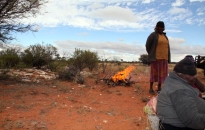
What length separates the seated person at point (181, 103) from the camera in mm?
2547

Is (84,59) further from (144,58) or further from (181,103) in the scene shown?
(144,58)

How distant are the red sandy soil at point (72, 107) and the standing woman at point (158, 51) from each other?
2.65 feet


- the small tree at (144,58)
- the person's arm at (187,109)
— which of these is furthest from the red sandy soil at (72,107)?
the small tree at (144,58)

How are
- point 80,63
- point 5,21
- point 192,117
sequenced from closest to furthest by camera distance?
point 192,117 < point 5,21 < point 80,63

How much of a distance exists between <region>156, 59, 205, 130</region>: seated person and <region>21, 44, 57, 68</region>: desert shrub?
446 inches

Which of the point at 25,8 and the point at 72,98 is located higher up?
the point at 25,8

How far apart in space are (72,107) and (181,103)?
4002 millimetres

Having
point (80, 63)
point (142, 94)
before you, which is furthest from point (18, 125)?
point (80, 63)

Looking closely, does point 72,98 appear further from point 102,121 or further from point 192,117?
point 192,117

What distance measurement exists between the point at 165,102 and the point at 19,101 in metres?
4.87

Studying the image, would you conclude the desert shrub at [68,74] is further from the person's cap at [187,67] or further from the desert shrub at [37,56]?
the person's cap at [187,67]

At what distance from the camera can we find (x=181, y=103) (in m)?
2.55

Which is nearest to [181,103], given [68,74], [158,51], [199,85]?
[199,85]

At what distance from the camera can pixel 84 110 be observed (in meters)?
5.89
